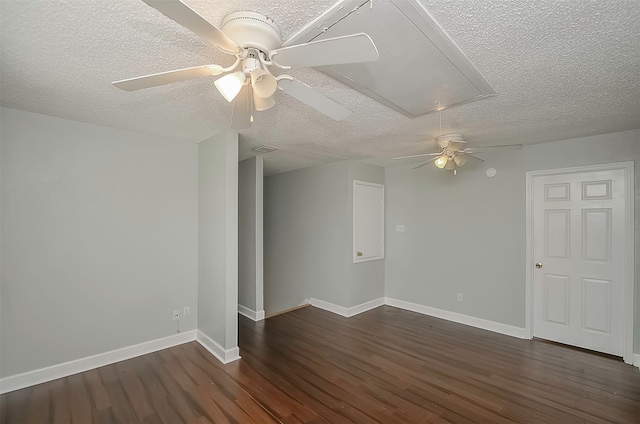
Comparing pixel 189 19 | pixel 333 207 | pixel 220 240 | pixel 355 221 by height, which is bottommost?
pixel 220 240

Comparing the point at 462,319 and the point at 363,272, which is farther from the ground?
the point at 363,272

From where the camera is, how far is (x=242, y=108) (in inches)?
65.2

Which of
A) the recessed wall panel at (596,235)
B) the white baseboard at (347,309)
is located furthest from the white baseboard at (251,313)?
the recessed wall panel at (596,235)

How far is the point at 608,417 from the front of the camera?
2.20m

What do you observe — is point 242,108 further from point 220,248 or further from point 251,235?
point 251,235

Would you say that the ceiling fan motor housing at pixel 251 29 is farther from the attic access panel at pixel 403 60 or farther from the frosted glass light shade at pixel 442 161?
the frosted glass light shade at pixel 442 161

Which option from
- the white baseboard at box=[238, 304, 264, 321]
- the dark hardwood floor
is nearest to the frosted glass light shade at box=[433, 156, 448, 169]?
the dark hardwood floor

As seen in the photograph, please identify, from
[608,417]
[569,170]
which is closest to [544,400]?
[608,417]

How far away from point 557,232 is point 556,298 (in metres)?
0.81

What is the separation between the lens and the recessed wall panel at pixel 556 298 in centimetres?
344

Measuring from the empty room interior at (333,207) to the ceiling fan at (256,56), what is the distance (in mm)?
11

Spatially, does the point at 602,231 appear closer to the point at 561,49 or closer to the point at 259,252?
the point at 561,49

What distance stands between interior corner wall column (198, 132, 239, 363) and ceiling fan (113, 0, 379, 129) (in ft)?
5.28

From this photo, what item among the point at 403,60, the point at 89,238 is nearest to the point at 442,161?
the point at 403,60
